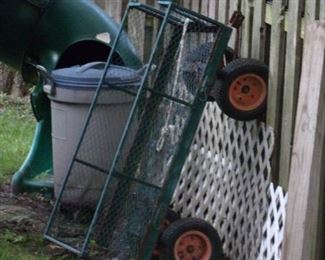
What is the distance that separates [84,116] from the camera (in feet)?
20.7

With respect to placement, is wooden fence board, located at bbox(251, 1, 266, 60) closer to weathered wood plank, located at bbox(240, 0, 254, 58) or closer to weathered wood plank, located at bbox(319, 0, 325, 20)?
weathered wood plank, located at bbox(240, 0, 254, 58)

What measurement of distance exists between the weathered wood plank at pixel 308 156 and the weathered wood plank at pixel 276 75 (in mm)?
907

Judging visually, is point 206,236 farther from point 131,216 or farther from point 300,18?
point 300,18

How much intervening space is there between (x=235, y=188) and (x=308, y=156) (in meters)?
1.58

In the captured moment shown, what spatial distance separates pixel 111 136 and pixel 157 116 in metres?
0.74

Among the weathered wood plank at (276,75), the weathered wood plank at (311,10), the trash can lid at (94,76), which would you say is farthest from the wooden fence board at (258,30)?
the trash can lid at (94,76)

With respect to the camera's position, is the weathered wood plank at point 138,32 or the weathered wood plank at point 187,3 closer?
the weathered wood plank at point 187,3

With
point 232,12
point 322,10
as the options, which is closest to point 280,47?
point 322,10

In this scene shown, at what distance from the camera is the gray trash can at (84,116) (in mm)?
6168

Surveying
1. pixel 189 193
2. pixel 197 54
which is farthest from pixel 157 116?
pixel 189 193

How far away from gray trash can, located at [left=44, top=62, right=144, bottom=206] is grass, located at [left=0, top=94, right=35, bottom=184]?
50.9 inches

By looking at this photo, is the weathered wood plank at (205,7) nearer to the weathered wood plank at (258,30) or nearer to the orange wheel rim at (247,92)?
the weathered wood plank at (258,30)

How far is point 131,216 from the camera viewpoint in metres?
5.50

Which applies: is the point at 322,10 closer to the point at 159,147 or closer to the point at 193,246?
the point at 159,147
